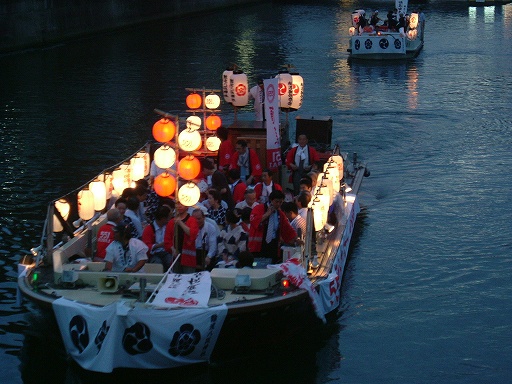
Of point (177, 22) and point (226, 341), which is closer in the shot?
point (226, 341)

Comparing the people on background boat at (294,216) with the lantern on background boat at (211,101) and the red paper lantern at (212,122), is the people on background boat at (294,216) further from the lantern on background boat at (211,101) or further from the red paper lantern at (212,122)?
the lantern on background boat at (211,101)

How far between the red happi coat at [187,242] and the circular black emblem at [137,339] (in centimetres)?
219

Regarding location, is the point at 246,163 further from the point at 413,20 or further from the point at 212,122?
the point at 413,20

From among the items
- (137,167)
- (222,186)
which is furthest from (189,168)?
(137,167)

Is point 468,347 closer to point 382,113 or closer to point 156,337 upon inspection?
point 156,337

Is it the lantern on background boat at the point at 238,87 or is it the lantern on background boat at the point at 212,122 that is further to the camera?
the lantern on background boat at the point at 238,87

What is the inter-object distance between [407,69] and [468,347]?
3047 cm

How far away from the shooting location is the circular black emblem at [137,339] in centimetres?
1227

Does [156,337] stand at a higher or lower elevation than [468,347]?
higher

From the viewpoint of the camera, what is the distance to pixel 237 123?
2114 centimetres

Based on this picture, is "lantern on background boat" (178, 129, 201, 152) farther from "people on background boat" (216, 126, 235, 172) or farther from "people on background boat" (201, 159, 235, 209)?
Answer: "people on background boat" (216, 126, 235, 172)

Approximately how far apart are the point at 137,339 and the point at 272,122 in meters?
7.76

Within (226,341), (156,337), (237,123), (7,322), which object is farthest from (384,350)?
(237,123)

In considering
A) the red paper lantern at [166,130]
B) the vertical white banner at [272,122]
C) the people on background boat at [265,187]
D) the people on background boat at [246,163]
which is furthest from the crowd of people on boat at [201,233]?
the vertical white banner at [272,122]
